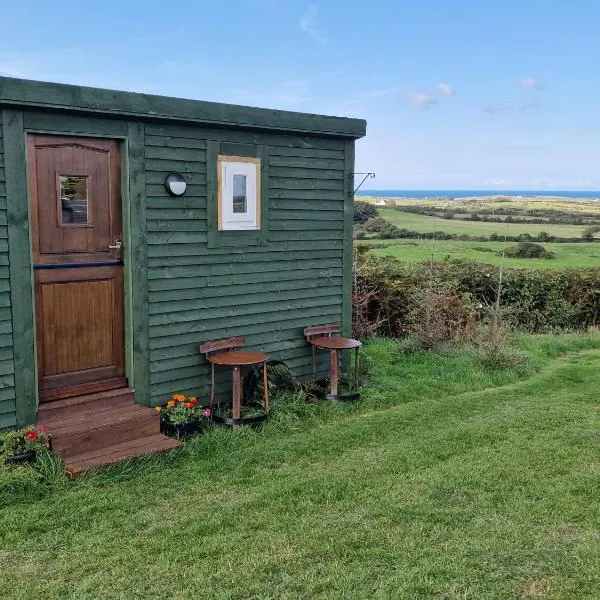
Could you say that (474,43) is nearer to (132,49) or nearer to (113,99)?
(132,49)

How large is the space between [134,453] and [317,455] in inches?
57.1

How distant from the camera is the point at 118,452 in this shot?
199 inches

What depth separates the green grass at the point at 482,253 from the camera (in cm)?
1323

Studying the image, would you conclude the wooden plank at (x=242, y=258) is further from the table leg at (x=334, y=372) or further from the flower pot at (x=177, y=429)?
the flower pot at (x=177, y=429)

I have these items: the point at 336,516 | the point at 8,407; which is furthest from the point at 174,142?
the point at 336,516

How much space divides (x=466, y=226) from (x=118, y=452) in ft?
52.9

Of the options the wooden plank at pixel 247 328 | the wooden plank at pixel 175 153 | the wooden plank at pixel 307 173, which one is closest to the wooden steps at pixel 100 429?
the wooden plank at pixel 247 328

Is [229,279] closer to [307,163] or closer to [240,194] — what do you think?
[240,194]

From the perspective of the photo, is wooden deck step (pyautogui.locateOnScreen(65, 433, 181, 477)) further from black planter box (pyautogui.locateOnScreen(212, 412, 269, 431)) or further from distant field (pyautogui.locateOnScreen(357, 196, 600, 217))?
distant field (pyautogui.locateOnScreen(357, 196, 600, 217))

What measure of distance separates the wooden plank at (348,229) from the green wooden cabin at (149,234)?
80mm

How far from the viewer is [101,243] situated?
564 centimetres

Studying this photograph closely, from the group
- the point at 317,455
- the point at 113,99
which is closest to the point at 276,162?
the point at 113,99

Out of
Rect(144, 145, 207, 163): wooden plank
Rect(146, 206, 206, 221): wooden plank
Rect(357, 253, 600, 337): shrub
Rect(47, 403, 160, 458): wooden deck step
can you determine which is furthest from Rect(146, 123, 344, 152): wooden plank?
Rect(357, 253, 600, 337): shrub

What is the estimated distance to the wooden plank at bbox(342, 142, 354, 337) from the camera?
24.0ft
